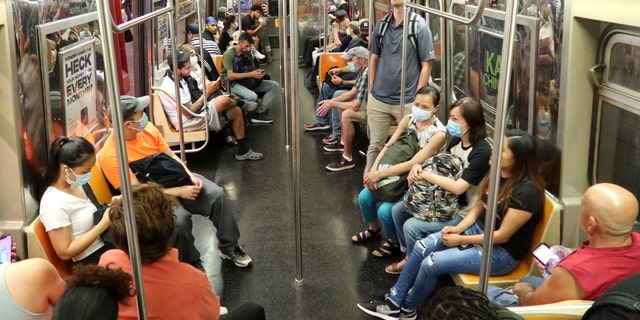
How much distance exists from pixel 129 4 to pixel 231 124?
5.74 ft

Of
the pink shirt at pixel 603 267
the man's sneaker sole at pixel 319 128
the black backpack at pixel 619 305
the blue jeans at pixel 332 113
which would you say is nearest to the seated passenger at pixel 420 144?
the pink shirt at pixel 603 267

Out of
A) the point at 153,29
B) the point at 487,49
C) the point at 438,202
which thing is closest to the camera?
the point at 438,202

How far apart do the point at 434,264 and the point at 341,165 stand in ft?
10.8

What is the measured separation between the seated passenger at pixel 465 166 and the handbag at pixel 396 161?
0.33 meters

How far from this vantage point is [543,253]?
10.2ft

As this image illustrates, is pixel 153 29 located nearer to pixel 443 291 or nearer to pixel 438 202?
pixel 438 202

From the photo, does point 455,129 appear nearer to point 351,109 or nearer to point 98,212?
point 98,212

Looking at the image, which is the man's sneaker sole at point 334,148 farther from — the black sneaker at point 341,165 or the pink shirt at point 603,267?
the pink shirt at point 603,267

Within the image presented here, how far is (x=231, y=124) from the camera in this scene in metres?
7.45

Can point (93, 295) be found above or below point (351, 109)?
above

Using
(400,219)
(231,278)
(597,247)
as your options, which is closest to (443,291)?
(597,247)

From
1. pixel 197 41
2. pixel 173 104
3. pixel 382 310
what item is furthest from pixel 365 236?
pixel 197 41

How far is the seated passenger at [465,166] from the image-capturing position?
3625mm

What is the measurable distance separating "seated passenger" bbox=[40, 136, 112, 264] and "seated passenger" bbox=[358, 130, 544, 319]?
1638 millimetres
